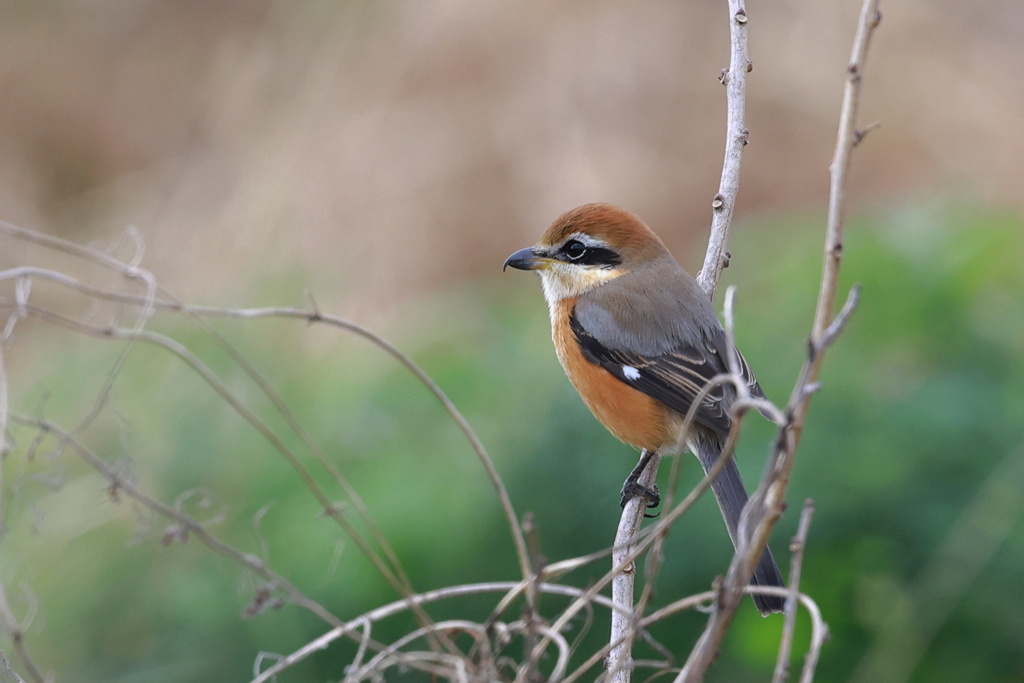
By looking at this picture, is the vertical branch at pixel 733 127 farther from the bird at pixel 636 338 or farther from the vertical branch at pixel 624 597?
the vertical branch at pixel 624 597

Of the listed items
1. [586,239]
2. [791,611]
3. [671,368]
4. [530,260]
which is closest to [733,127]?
[671,368]

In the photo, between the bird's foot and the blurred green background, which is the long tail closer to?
the bird's foot

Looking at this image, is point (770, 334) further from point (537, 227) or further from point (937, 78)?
point (937, 78)

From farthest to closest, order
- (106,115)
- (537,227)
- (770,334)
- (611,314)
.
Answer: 1. (106,115)
2. (537,227)
3. (770,334)
4. (611,314)

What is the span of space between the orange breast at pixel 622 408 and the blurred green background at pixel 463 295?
709mm

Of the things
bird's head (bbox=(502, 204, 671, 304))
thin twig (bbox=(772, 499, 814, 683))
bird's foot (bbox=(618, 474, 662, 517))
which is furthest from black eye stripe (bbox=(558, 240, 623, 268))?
thin twig (bbox=(772, 499, 814, 683))

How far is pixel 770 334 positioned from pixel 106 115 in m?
7.87

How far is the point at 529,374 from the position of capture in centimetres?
473

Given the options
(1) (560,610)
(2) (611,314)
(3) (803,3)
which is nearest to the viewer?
(2) (611,314)

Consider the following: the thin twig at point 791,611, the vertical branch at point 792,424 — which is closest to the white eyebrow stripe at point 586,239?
the vertical branch at point 792,424

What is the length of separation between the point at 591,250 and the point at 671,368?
22.4 inches

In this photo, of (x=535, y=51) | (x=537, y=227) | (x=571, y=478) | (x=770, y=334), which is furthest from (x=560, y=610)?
(x=535, y=51)

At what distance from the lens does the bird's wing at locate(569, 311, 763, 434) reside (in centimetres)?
331

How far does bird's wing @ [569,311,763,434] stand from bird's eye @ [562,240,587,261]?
34cm
